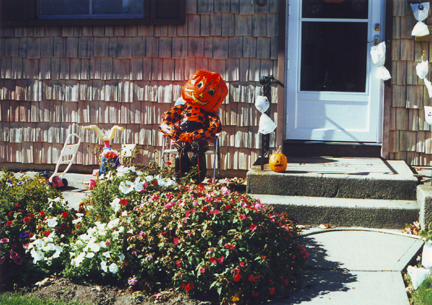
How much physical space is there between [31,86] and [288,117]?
11.0ft

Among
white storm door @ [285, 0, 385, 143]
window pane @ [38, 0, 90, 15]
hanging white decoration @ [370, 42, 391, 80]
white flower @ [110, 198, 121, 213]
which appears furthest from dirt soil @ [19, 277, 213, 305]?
window pane @ [38, 0, 90, 15]

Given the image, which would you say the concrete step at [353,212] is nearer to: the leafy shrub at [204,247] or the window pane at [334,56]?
the leafy shrub at [204,247]

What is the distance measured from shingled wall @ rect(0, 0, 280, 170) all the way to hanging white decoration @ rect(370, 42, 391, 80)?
112 centimetres

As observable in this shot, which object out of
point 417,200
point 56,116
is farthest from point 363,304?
point 56,116

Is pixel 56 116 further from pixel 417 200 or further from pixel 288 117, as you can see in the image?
pixel 417 200

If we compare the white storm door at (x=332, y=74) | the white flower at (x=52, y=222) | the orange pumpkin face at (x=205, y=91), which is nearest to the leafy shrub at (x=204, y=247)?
the white flower at (x=52, y=222)

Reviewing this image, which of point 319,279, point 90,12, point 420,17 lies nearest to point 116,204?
point 319,279

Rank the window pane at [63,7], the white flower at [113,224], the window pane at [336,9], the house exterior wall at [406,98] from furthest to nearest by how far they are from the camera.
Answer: the window pane at [63,7]
the window pane at [336,9]
the house exterior wall at [406,98]
the white flower at [113,224]

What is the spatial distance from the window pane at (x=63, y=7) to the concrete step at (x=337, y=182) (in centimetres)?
312

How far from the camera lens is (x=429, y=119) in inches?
182

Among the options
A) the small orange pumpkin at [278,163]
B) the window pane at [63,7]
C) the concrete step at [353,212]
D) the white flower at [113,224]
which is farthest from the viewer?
the window pane at [63,7]

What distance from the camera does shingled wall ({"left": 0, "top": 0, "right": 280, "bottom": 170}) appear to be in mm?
5882

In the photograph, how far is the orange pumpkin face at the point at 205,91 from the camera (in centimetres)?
533

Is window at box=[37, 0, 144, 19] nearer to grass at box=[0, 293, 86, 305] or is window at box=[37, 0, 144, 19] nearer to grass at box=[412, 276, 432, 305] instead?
grass at box=[0, 293, 86, 305]
